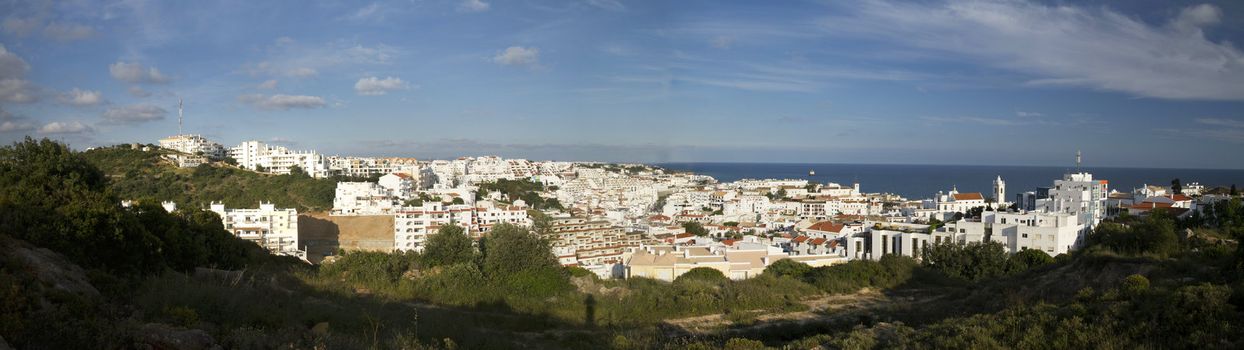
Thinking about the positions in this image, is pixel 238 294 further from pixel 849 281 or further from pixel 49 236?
pixel 849 281

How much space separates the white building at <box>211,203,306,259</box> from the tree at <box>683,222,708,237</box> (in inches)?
821

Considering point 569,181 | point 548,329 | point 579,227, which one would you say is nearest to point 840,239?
point 579,227

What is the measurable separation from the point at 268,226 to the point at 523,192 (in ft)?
124

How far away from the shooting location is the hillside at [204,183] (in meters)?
40.8

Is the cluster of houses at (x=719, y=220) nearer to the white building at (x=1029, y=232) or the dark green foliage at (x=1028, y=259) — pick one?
the white building at (x=1029, y=232)

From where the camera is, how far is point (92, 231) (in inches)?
354

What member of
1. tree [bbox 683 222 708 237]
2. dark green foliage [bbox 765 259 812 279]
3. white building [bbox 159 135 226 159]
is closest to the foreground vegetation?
dark green foliage [bbox 765 259 812 279]

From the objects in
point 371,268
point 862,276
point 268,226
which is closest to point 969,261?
point 862,276

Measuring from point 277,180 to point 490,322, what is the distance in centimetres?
4216

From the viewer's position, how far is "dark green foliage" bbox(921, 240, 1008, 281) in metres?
18.2

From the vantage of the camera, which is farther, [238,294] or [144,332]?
[238,294]

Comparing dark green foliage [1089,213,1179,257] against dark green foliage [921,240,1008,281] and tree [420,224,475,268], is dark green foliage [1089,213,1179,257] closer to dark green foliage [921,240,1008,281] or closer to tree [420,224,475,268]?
dark green foliage [921,240,1008,281]

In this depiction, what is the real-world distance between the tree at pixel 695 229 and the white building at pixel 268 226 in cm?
2085

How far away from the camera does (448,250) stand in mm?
16484
